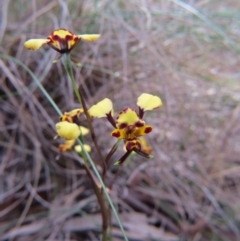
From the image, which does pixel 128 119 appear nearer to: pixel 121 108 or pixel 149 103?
pixel 149 103

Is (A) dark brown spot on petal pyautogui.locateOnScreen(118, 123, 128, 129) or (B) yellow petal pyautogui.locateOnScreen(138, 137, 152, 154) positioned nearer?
(A) dark brown spot on petal pyautogui.locateOnScreen(118, 123, 128, 129)

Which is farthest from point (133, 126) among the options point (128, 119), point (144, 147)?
point (144, 147)

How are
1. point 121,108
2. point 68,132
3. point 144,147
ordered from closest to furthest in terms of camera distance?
1. point 68,132
2. point 144,147
3. point 121,108

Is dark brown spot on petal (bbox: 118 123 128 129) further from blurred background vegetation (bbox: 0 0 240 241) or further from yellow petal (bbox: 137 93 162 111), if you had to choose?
blurred background vegetation (bbox: 0 0 240 241)

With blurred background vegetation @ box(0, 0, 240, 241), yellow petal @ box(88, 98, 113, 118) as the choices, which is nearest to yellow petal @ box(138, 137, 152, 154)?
yellow petal @ box(88, 98, 113, 118)

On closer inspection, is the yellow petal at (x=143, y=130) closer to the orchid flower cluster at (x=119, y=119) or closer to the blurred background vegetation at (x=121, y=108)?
the orchid flower cluster at (x=119, y=119)

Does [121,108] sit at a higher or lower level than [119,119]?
lower

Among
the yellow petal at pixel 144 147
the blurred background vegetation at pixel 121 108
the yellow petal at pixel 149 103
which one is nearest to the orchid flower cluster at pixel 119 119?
the yellow petal at pixel 149 103

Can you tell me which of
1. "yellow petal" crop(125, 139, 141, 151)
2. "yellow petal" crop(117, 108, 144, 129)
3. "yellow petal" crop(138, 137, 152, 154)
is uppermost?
"yellow petal" crop(117, 108, 144, 129)

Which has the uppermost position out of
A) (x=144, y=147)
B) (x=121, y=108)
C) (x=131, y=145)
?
(x=131, y=145)
